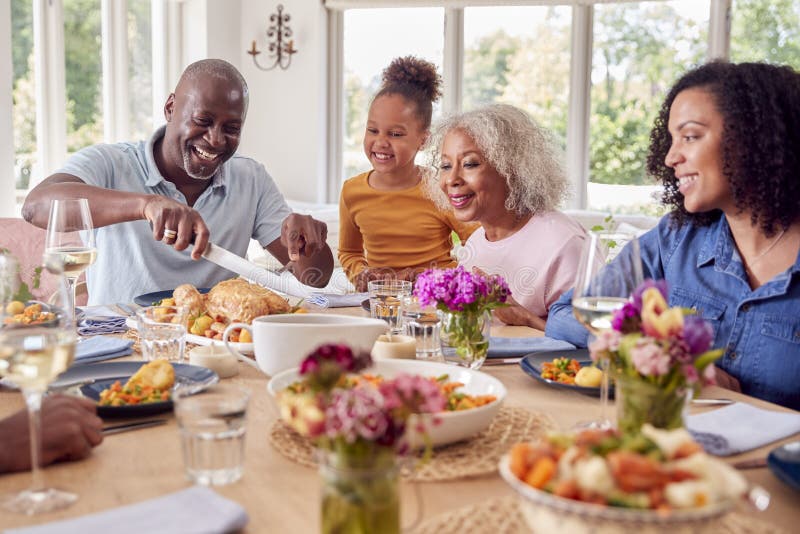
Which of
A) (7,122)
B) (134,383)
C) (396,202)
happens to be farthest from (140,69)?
(134,383)

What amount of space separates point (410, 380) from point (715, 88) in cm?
138

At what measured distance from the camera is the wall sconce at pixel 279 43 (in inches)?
222

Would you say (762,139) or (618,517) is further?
(762,139)

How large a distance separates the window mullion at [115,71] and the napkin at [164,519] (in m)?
4.80

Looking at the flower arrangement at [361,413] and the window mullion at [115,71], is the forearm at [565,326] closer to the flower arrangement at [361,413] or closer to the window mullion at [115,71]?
the flower arrangement at [361,413]

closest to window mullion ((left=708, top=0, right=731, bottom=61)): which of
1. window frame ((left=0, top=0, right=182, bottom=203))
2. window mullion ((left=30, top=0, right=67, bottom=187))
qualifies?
window frame ((left=0, top=0, right=182, bottom=203))

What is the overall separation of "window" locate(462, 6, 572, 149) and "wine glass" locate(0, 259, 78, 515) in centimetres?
466

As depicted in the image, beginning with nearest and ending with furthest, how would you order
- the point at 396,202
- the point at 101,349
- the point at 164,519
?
1. the point at 164,519
2. the point at 101,349
3. the point at 396,202

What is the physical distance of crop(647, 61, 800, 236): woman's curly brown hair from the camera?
1816 mm

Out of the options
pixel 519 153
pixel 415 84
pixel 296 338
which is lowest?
pixel 296 338

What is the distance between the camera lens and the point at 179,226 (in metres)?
2.00

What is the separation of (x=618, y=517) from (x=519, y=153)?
2.09 meters

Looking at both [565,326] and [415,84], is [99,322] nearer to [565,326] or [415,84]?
[565,326]

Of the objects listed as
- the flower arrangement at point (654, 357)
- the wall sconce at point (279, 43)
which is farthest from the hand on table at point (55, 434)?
the wall sconce at point (279, 43)
